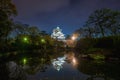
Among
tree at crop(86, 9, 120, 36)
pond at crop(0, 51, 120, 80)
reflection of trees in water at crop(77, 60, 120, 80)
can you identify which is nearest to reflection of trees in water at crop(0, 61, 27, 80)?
pond at crop(0, 51, 120, 80)

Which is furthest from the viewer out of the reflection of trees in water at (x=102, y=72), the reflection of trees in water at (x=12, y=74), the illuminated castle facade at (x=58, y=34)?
the illuminated castle facade at (x=58, y=34)

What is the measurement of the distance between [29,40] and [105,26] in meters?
28.9

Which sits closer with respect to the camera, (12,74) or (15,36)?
(12,74)

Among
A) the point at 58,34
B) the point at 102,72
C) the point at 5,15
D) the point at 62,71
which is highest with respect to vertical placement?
the point at 58,34

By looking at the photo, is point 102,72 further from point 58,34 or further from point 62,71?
point 58,34

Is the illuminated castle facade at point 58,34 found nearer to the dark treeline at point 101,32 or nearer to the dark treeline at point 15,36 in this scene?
the dark treeline at point 15,36

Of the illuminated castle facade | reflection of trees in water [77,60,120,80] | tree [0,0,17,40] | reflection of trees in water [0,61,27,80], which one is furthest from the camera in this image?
the illuminated castle facade

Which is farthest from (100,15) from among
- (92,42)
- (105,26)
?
(92,42)

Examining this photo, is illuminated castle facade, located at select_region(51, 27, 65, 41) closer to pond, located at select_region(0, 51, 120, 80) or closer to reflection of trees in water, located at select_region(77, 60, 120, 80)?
pond, located at select_region(0, 51, 120, 80)

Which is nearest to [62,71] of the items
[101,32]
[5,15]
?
[5,15]

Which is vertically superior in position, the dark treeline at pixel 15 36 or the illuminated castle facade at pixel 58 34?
the illuminated castle facade at pixel 58 34

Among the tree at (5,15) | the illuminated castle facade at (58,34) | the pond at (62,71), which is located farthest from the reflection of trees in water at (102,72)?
the illuminated castle facade at (58,34)

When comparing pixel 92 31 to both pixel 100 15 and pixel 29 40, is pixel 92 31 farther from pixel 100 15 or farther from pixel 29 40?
pixel 29 40

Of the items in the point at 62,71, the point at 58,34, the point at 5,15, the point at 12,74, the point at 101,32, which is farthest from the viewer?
the point at 58,34
